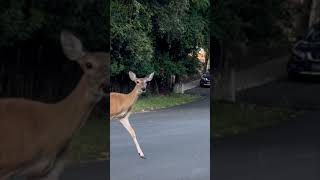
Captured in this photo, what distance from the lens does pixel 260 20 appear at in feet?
11.6

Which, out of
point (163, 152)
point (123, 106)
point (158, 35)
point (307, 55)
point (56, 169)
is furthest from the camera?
point (158, 35)

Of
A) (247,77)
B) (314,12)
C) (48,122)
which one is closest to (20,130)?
(48,122)

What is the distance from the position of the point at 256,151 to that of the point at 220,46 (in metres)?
0.79

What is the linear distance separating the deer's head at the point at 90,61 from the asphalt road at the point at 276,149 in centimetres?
91

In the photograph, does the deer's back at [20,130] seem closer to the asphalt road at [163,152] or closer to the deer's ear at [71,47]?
the deer's ear at [71,47]

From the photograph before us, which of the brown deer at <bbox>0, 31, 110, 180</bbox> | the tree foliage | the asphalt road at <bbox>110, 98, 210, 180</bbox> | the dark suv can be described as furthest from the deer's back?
the tree foliage

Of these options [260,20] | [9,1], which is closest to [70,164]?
[9,1]

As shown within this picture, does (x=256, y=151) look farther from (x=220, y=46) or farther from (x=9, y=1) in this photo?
(x=9, y=1)

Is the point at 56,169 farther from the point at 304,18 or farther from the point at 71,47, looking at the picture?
the point at 304,18

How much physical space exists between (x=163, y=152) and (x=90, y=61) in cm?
226

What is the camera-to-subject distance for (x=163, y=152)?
5.42 m

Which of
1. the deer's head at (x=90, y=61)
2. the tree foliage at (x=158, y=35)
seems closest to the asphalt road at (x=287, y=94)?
the deer's head at (x=90, y=61)

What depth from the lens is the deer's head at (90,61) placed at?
3342mm

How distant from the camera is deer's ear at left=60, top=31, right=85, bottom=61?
3.33 metres
